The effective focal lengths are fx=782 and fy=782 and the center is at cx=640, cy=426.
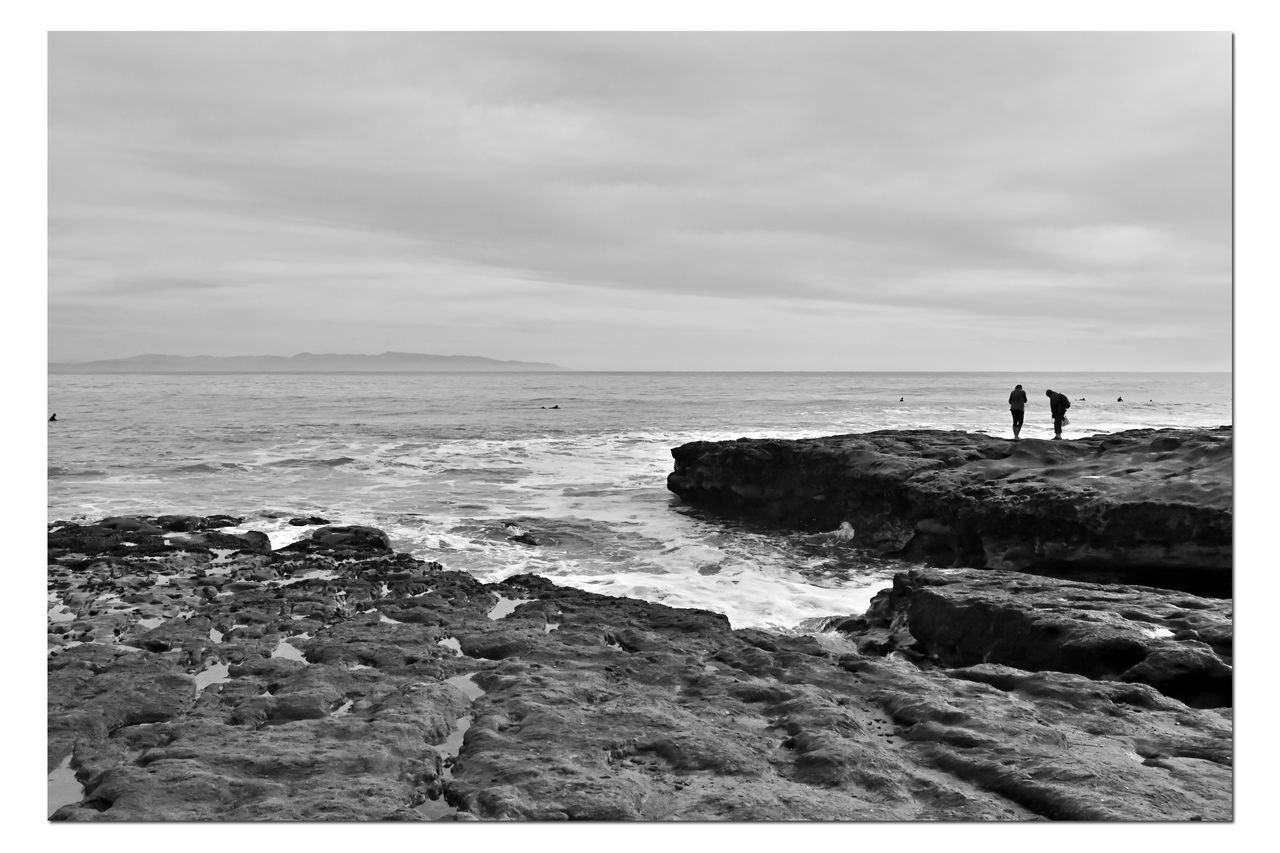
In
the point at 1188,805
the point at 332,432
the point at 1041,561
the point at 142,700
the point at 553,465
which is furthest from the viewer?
the point at 332,432

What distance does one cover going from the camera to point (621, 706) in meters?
5.53

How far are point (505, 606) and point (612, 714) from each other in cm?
385

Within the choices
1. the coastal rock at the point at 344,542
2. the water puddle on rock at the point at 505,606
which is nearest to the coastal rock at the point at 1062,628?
the water puddle on rock at the point at 505,606

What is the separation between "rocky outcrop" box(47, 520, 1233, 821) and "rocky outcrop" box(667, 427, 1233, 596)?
3400 mm

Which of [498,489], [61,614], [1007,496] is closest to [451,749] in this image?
[61,614]

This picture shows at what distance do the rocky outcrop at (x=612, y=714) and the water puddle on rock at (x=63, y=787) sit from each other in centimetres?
4

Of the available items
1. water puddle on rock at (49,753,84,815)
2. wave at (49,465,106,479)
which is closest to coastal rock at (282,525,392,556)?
water puddle on rock at (49,753,84,815)

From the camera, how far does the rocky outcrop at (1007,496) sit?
1055 centimetres

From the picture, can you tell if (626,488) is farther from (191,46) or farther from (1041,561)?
(191,46)

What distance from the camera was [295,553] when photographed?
1165 centimetres

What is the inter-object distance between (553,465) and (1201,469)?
17351 millimetres

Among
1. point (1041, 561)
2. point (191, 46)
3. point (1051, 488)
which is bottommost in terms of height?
point (1041, 561)

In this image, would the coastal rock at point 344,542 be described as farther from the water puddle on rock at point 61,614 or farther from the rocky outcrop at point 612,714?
the water puddle on rock at point 61,614

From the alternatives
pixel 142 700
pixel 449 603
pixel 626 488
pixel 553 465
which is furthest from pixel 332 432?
pixel 142 700
